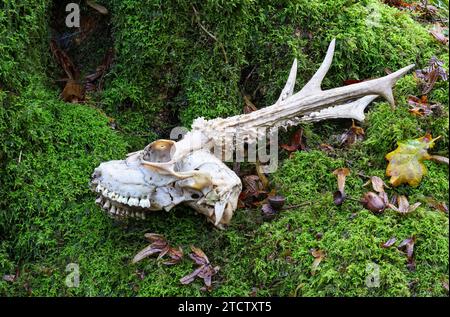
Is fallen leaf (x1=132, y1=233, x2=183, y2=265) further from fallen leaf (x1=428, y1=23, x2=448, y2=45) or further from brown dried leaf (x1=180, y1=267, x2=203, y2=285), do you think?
fallen leaf (x1=428, y1=23, x2=448, y2=45)

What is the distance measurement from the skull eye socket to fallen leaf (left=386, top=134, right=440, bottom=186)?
5.30ft

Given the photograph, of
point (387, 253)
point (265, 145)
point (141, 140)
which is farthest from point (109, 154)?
point (387, 253)

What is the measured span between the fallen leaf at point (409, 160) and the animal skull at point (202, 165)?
1.45ft

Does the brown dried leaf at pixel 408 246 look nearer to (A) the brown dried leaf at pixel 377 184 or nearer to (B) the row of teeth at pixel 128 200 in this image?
(A) the brown dried leaf at pixel 377 184

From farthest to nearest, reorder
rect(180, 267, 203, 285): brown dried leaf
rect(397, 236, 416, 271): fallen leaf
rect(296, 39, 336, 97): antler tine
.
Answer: rect(296, 39, 336, 97): antler tine → rect(180, 267, 203, 285): brown dried leaf → rect(397, 236, 416, 271): fallen leaf

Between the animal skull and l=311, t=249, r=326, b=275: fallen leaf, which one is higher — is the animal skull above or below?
above

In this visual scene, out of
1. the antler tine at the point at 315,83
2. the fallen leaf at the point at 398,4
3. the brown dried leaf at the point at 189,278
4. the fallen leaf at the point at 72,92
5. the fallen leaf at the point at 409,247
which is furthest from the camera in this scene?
the fallen leaf at the point at 398,4

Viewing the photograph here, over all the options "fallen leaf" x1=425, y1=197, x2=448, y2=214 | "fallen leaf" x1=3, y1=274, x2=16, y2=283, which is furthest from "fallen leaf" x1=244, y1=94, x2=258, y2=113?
"fallen leaf" x1=3, y1=274, x2=16, y2=283

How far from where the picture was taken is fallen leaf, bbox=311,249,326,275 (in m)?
3.72

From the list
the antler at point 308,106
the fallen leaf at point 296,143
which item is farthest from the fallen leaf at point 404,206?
the fallen leaf at point 296,143

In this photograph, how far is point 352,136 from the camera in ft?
15.1

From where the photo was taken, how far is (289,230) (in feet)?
13.2

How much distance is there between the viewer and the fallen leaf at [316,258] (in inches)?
146
